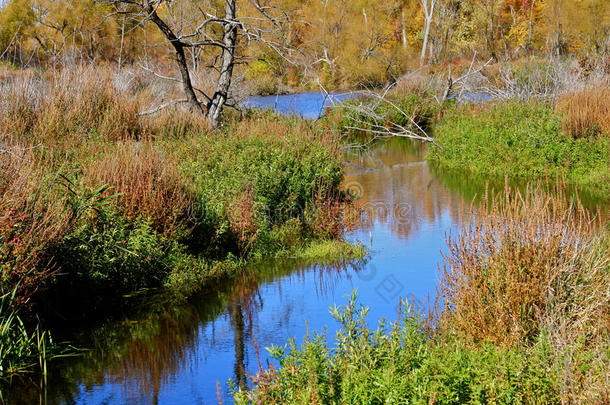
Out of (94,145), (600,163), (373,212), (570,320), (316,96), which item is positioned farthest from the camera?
(316,96)

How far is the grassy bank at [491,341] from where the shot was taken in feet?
15.3

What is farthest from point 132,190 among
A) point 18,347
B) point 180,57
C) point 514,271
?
point 180,57

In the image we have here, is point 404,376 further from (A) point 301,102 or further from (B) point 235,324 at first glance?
(A) point 301,102

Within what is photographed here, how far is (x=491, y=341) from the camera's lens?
5.80 meters

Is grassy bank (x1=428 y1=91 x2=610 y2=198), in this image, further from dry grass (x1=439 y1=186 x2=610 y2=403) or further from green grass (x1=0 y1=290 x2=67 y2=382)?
green grass (x1=0 y1=290 x2=67 y2=382)

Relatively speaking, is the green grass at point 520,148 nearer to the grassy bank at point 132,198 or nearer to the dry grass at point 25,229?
the grassy bank at point 132,198

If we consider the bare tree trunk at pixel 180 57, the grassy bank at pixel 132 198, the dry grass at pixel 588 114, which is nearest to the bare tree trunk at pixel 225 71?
the bare tree trunk at pixel 180 57

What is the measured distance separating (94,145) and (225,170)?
2.28m

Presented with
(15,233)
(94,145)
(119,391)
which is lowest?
(119,391)

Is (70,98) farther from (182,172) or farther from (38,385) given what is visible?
(38,385)

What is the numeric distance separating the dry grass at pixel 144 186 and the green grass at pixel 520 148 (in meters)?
8.09

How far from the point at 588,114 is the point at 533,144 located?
1.37 metres

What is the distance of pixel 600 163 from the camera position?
14.6 meters

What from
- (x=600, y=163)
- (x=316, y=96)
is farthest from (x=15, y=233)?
(x=316, y=96)
